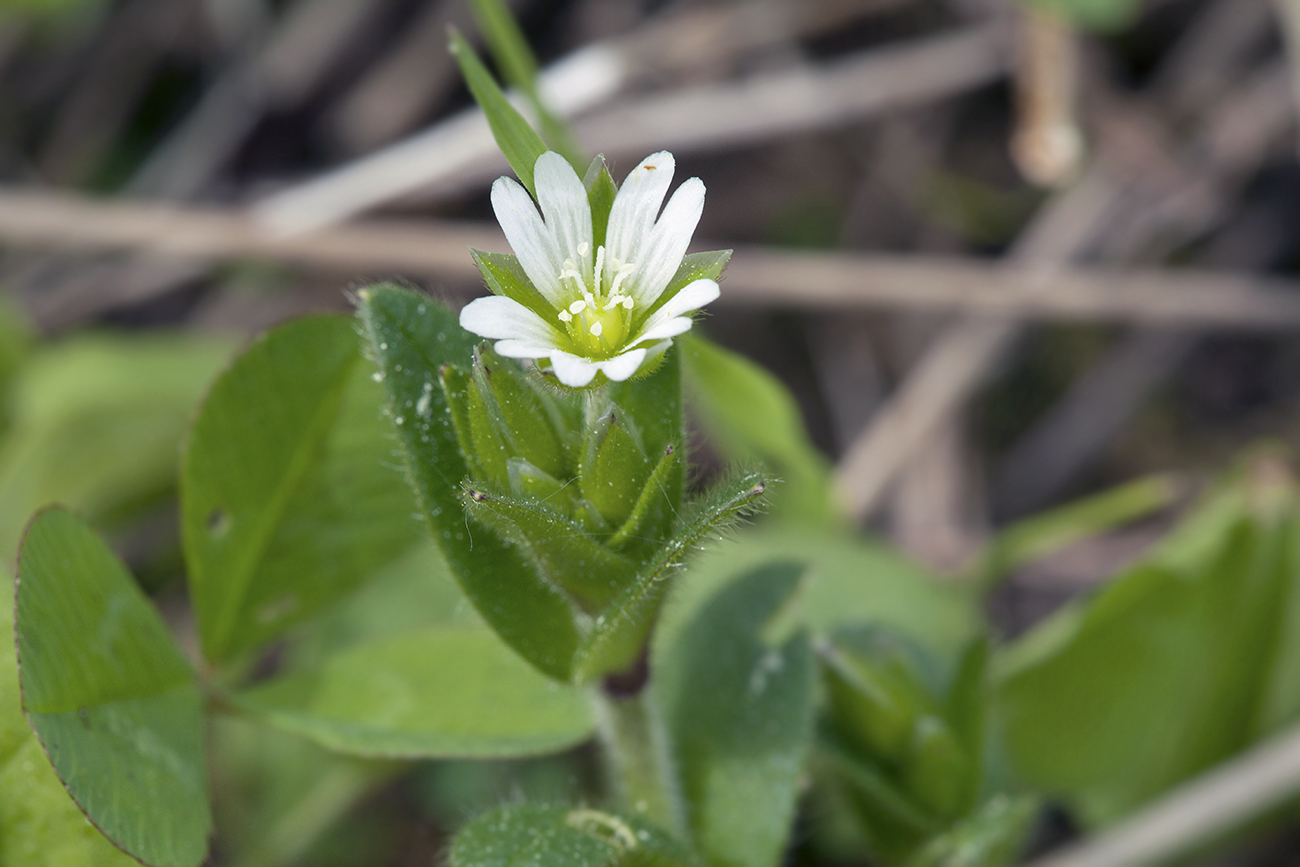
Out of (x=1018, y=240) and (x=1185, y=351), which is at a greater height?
(x=1018, y=240)

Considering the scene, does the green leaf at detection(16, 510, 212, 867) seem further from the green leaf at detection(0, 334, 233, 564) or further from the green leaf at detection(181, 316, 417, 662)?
the green leaf at detection(0, 334, 233, 564)

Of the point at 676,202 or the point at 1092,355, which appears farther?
the point at 1092,355

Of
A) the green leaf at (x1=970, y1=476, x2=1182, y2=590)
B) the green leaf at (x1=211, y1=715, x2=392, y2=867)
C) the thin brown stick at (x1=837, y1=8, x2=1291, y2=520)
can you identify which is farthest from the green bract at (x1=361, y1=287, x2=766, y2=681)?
the thin brown stick at (x1=837, y1=8, x2=1291, y2=520)

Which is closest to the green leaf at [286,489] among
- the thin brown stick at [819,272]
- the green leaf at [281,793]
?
the green leaf at [281,793]

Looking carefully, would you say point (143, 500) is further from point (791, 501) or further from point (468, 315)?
point (468, 315)

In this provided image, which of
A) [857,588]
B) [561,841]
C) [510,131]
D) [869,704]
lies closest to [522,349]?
[510,131]

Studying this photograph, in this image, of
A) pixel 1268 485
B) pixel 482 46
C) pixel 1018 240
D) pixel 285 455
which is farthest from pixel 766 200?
pixel 285 455
